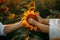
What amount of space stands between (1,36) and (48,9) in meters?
0.47

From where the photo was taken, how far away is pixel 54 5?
4.98 ft

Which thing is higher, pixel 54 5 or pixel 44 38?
pixel 54 5

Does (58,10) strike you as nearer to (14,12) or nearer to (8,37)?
(14,12)

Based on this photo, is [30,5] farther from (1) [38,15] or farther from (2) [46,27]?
(2) [46,27]

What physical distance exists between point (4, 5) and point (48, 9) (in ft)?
1.31

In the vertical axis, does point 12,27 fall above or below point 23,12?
below

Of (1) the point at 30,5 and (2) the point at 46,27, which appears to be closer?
(2) the point at 46,27

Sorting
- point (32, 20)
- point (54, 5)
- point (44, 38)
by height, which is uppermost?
point (54, 5)

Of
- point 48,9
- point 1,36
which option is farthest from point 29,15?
point 1,36

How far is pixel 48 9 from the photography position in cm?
151

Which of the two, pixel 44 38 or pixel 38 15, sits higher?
pixel 38 15

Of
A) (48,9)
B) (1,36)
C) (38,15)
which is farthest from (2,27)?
(48,9)

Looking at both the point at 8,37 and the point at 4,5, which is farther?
the point at 4,5

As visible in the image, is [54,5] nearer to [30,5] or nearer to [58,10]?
[58,10]
